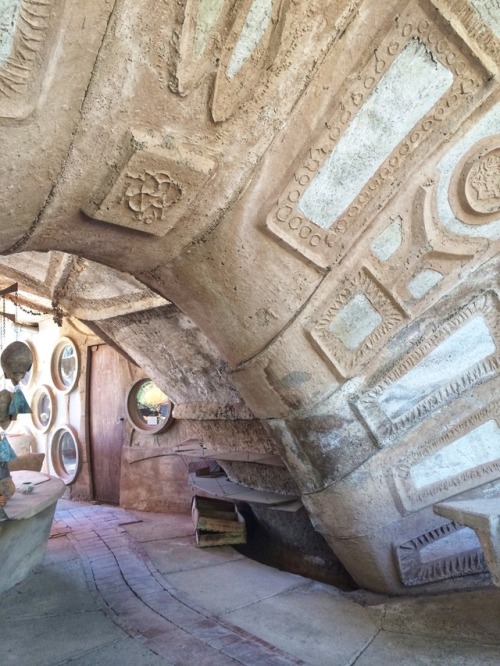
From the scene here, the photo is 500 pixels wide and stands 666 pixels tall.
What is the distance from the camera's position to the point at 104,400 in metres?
8.29

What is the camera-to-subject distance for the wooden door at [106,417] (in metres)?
7.98

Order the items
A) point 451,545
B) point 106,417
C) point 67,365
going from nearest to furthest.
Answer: point 451,545, point 106,417, point 67,365

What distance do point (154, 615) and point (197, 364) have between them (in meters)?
2.51

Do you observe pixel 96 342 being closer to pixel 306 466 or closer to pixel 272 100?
pixel 306 466

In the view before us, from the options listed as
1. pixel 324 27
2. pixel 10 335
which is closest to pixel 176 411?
pixel 324 27

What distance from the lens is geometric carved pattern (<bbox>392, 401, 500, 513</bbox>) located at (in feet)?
10.3

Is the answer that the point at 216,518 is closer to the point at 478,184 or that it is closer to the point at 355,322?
the point at 355,322

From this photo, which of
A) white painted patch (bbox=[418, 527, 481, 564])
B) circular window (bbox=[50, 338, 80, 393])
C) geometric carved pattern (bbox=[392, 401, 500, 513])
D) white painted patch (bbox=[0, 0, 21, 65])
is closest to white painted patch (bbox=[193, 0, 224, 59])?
white painted patch (bbox=[0, 0, 21, 65])

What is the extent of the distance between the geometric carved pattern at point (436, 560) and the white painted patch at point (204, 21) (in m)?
3.11

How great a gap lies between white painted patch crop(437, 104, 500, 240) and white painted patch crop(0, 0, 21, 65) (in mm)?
2131

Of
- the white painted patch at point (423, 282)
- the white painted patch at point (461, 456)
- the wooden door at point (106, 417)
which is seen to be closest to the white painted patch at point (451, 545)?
the white painted patch at point (461, 456)

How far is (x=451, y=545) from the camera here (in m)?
3.27

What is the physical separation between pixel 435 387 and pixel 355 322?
69 centimetres

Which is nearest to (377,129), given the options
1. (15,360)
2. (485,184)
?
(485,184)
